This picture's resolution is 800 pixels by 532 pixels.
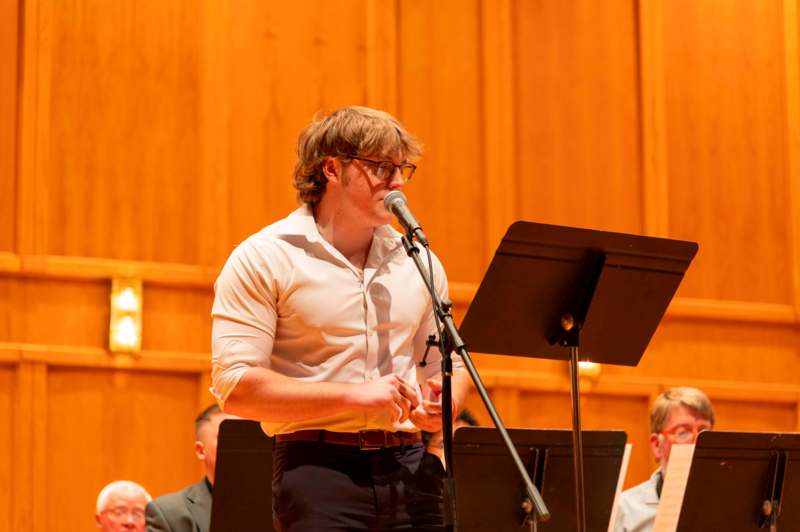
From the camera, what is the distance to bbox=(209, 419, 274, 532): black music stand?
4.09m

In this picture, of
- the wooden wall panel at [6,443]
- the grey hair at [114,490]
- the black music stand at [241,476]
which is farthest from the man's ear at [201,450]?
the black music stand at [241,476]

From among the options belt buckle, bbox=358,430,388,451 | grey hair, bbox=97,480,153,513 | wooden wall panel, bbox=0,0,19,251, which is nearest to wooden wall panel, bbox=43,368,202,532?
grey hair, bbox=97,480,153,513

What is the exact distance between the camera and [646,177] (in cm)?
745

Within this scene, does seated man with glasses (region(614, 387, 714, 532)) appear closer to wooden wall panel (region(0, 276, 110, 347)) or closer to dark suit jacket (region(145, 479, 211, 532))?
dark suit jacket (region(145, 479, 211, 532))

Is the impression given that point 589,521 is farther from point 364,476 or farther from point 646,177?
point 646,177

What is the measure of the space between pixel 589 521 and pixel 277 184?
301cm

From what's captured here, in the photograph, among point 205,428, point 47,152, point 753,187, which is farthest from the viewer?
point 753,187

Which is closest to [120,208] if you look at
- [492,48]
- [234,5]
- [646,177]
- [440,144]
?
[234,5]

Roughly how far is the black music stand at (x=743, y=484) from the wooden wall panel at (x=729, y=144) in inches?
128

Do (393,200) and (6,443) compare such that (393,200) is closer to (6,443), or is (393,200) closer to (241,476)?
(241,476)

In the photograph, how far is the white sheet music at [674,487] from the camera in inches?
177

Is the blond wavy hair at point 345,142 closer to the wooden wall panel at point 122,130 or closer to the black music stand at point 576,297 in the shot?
the black music stand at point 576,297

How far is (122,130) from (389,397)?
3880 mm

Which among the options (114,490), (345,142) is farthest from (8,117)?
(345,142)
